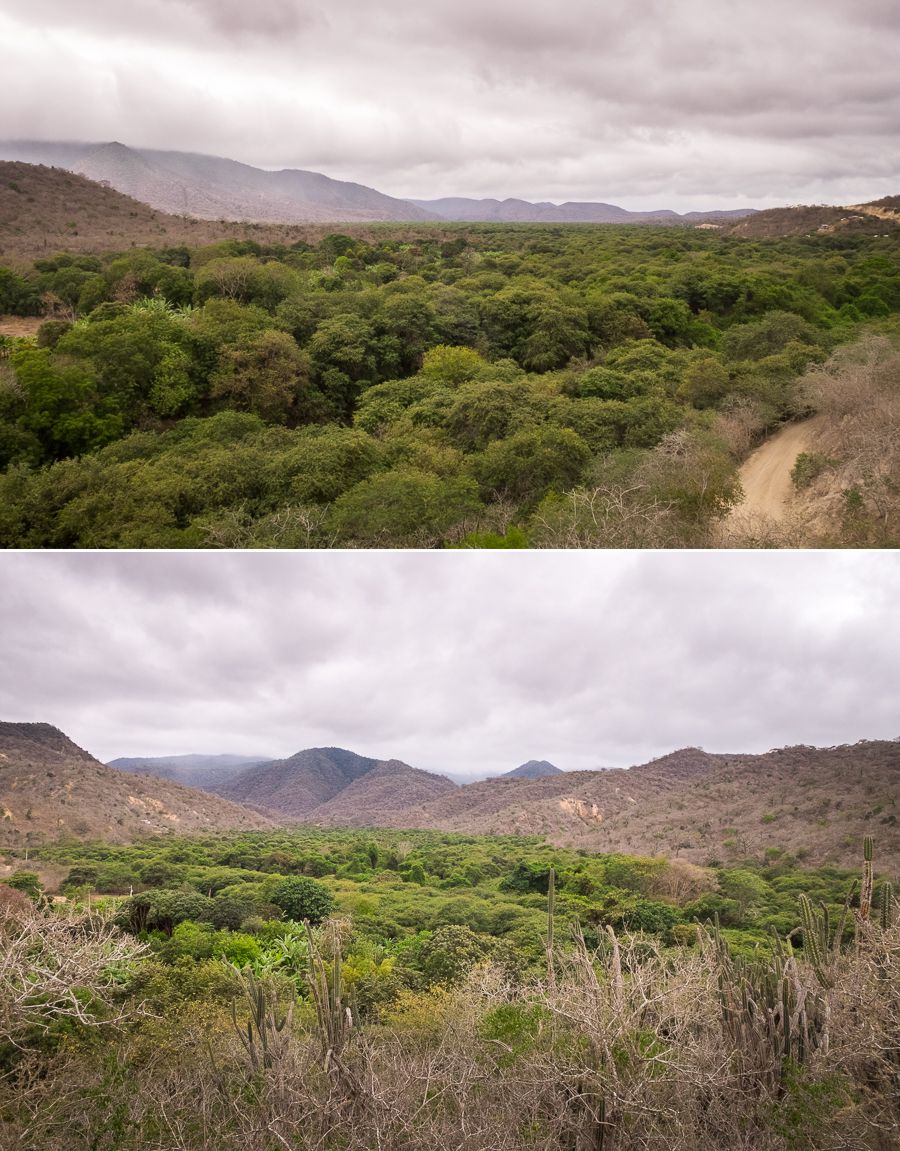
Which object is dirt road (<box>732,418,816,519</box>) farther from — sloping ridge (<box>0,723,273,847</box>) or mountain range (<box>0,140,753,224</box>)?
mountain range (<box>0,140,753,224</box>)

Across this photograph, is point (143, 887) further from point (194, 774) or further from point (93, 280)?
point (93, 280)

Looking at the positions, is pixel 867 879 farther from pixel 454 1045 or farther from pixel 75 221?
pixel 75 221

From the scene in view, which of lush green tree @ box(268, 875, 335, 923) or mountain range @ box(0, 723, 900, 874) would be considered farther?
mountain range @ box(0, 723, 900, 874)

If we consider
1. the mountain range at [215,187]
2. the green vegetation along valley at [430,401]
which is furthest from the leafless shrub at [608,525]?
the mountain range at [215,187]

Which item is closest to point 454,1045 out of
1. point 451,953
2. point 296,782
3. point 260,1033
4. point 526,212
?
point 260,1033

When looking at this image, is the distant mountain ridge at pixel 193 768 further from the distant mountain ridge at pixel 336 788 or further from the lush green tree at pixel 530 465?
the lush green tree at pixel 530 465

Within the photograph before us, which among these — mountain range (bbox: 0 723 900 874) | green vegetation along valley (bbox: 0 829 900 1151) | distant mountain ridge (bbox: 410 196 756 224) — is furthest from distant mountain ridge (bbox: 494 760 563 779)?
distant mountain ridge (bbox: 410 196 756 224)
